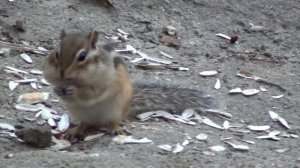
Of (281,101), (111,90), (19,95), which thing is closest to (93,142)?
(111,90)

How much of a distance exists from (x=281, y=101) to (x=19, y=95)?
1.71m

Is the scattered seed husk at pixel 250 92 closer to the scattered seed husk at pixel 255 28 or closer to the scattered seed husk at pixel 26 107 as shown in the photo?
the scattered seed husk at pixel 255 28

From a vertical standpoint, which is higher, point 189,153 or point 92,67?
point 92,67

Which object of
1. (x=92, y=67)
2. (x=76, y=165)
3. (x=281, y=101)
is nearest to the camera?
(x=76, y=165)

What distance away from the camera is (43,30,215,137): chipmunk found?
4.49 meters

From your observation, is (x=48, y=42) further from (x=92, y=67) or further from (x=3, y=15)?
(x=92, y=67)

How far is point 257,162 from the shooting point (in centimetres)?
459

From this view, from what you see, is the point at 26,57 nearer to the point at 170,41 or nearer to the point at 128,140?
the point at 170,41

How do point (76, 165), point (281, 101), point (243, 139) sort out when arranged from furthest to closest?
1. point (281, 101)
2. point (243, 139)
3. point (76, 165)

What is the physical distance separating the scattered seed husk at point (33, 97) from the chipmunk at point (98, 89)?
1.36ft

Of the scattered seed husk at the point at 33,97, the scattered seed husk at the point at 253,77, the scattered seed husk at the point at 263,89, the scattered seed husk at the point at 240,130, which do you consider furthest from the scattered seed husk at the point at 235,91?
the scattered seed husk at the point at 33,97

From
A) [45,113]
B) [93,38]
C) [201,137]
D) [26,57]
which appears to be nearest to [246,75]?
[201,137]

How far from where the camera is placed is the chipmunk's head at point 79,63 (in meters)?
4.45

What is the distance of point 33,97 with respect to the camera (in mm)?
5266
